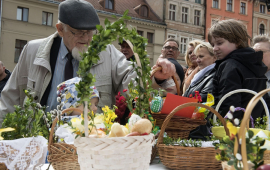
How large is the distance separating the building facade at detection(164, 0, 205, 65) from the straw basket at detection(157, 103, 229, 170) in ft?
60.7

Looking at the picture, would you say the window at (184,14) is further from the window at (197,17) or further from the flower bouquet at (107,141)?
the flower bouquet at (107,141)

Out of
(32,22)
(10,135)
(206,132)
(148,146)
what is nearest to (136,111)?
(148,146)

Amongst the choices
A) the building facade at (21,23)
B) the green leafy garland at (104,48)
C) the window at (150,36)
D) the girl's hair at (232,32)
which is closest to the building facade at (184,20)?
the window at (150,36)

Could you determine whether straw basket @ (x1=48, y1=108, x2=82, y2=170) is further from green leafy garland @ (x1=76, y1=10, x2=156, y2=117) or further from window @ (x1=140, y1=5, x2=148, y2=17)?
window @ (x1=140, y1=5, x2=148, y2=17)

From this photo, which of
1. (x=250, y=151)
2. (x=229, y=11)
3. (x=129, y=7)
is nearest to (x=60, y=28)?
(x=250, y=151)

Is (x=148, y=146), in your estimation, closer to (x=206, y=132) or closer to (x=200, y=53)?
(x=206, y=132)

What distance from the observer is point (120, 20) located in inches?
38.9

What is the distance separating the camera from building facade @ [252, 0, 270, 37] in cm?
2325

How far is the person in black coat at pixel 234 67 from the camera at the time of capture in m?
1.77

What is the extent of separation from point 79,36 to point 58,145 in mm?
1054

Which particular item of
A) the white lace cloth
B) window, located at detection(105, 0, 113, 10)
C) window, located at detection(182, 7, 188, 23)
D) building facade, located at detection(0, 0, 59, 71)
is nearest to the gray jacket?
the white lace cloth

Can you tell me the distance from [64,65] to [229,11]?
Answer: 22336 mm

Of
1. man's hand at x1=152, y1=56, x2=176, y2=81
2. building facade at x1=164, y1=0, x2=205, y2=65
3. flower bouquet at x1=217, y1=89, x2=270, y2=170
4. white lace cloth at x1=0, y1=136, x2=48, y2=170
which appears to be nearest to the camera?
flower bouquet at x1=217, y1=89, x2=270, y2=170

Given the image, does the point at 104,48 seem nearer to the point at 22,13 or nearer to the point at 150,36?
the point at 22,13
